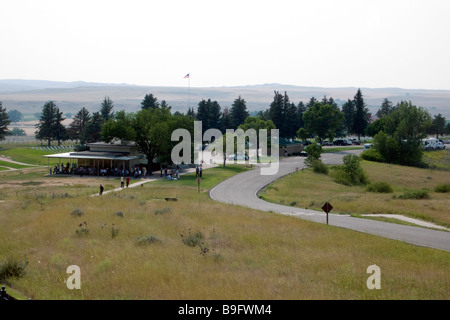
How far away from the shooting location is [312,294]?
12164mm

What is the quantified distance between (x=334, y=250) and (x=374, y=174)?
51.3m

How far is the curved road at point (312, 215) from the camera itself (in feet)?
72.9

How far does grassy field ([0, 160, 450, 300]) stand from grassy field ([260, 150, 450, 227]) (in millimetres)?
10912

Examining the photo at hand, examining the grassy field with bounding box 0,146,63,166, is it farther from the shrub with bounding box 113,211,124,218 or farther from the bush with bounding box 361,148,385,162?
the bush with bounding box 361,148,385,162

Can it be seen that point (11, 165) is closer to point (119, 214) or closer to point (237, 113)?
point (119, 214)

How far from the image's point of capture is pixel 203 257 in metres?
16.2

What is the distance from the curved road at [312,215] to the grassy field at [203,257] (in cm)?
241

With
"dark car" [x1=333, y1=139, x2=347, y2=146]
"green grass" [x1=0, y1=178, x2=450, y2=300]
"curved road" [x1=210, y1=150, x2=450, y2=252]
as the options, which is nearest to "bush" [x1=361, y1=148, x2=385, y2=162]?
"dark car" [x1=333, y1=139, x2=347, y2=146]

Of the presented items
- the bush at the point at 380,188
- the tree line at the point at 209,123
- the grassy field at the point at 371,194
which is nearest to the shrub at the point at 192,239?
the grassy field at the point at 371,194

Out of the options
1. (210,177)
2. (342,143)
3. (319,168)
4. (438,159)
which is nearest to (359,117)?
(342,143)

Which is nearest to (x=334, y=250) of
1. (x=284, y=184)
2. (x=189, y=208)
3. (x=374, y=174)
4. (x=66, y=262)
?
(x=66, y=262)

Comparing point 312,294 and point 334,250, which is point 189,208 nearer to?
point 334,250

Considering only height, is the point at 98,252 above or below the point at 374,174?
above

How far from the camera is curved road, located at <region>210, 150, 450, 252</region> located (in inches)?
875
